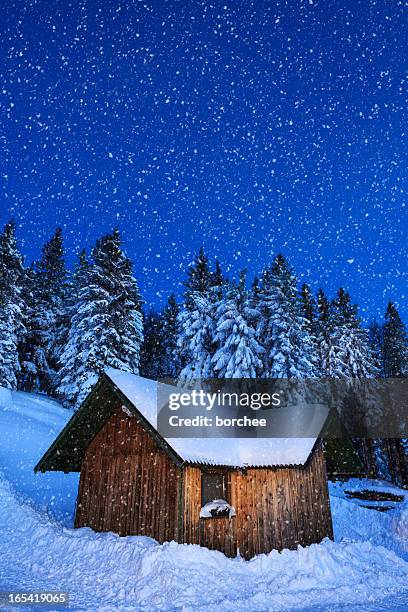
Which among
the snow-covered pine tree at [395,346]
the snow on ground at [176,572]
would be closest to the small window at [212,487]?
the snow on ground at [176,572]

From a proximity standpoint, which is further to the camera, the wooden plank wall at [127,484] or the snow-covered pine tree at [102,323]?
the snow-covered pine tree at [102,323]

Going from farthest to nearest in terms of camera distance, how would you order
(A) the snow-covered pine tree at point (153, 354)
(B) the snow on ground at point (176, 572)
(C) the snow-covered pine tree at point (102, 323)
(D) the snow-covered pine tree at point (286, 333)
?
1. (A) the snow-covered pine tree at point (153, 354)
2. (C) the snow-covered pine tree at point (102, 323)
3. (D) the snow-covered pine tree at point (286, 333)
4. (B) the snow on ground at point (176, 572)

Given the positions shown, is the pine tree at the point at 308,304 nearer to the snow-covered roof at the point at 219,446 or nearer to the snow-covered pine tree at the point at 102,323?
the snow-covered pine tree at the point at 102,323

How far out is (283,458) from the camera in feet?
52.5

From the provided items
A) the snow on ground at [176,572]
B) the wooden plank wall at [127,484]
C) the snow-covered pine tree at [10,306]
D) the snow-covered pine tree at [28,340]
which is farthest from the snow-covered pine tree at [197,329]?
the snow-covered pine tree at [28,340]

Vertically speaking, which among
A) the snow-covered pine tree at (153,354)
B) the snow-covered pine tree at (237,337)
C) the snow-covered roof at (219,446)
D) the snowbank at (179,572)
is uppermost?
the snow-covered pine tree at (153,354)

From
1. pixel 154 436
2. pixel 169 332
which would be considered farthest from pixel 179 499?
pixel 169 332

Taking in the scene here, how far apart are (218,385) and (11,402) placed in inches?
566

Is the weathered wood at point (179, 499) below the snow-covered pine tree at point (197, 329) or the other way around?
below

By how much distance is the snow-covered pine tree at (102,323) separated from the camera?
1139 inches

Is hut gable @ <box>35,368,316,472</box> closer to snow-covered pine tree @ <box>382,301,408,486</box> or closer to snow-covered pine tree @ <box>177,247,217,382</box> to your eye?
snow-covered pine tree @ <box>177,247,217,382</box>

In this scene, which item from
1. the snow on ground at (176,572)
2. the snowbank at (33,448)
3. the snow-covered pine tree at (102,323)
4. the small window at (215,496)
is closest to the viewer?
the snow on ground at (176,572)

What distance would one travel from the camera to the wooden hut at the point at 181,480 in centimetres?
1399

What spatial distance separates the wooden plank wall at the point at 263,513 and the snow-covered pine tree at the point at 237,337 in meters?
9.31
